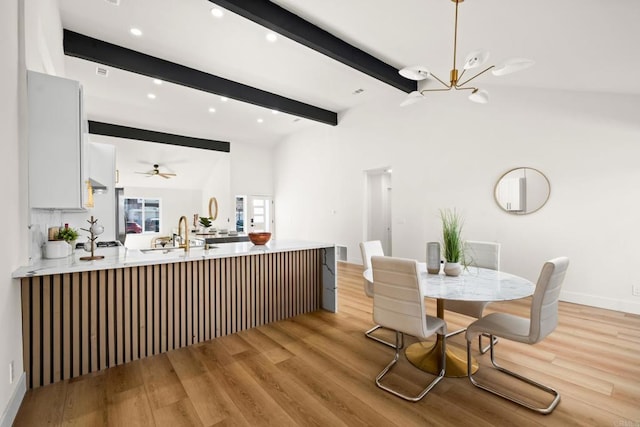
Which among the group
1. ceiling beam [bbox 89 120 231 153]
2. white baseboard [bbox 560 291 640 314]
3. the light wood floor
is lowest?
the light wood floor

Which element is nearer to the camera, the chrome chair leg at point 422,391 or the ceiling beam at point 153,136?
the chrome chair leg at point 422,391

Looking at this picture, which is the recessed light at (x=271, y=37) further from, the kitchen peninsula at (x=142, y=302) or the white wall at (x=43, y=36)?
the kitchen peninsula at (x=142, y=302)

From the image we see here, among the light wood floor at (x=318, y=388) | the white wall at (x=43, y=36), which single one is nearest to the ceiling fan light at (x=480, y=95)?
the light wood floor at (x=318, y=388)

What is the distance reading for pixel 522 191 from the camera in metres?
4.20

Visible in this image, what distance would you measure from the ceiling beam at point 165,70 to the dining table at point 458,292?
4127 millimetres

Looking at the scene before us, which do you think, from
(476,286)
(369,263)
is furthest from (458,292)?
(369,263)

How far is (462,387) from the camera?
2.04 metres

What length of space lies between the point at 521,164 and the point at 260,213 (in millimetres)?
7126

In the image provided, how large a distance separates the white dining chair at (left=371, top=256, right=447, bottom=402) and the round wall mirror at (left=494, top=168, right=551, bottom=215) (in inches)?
123

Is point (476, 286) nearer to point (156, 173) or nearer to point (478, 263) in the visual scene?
point (478, 263)

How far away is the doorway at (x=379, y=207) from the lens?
6.49m

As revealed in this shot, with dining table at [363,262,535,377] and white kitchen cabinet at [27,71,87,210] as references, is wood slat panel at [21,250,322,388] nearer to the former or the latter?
white kitchen cabinet at [27,71,87,210]

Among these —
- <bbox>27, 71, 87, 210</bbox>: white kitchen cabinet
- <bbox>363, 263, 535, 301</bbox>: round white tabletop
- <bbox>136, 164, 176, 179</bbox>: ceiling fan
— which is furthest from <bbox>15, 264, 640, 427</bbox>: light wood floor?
<bbox>136, 164, 176, 179</bbox>: ceiling fan

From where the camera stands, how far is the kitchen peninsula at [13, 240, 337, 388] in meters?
2.03
